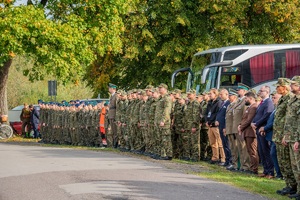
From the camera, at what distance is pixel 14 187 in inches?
587

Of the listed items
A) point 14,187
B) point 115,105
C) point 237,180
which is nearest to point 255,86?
point 115,105

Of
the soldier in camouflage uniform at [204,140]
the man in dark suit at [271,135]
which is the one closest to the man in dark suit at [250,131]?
the man in dark suit at [271,135]

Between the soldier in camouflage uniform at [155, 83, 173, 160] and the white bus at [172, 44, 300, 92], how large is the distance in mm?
7021

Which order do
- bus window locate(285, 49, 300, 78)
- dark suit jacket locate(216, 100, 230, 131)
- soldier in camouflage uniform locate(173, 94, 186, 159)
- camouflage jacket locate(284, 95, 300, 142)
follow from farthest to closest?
bus window locate(285, 49, 300, 78) < soldier in camouflage uniform locate(173, 94, 186, 159) < dark suit jacket locate(216, 100, 230, 131) < camouflage jacket locate(284, 95, 300, 142)

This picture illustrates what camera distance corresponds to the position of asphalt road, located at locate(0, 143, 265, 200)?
1355 centimetres

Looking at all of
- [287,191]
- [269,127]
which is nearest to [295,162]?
[287,191]

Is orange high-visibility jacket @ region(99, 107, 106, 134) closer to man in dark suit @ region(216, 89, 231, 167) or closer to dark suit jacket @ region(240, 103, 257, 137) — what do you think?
man in dark suit @ region(216, 89, 231, 167)

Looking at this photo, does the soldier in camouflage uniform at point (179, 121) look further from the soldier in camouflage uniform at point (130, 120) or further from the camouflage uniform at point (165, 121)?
the soldier in camouflage uniform at point (130, 120)

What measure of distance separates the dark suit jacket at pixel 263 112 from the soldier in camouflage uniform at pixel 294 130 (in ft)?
12.3

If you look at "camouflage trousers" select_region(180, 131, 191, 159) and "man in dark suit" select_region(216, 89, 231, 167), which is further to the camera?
"camouflage trousers" select_region(180, 131, 191, 159)

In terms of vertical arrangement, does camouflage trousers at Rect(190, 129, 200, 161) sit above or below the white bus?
below

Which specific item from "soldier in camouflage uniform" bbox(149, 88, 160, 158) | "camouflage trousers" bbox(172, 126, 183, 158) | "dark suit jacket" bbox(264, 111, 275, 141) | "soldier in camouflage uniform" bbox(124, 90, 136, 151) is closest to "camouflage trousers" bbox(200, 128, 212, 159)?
"camouflage trousers" bbox(172, 126, 183, 158)

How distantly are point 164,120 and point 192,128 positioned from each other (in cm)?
85

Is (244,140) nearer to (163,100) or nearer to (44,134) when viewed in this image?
(163,100)
